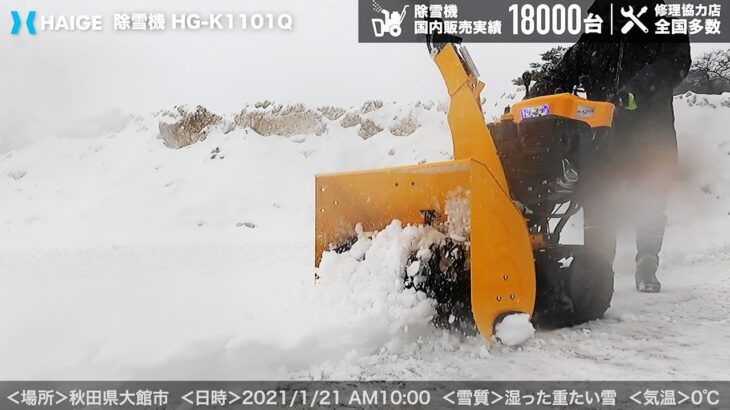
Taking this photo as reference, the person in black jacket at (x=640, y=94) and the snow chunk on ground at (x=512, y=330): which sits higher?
the person in black jacket at (x=640, y=94)

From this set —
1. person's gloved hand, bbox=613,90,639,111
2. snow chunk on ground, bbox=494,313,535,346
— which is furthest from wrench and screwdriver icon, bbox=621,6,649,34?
snow chunk on ground, bbox=494,313,535,346

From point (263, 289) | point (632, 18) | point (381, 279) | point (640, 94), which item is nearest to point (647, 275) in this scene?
point (640, 94)

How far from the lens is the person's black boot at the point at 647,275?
3.18 m

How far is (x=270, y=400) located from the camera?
156 cm

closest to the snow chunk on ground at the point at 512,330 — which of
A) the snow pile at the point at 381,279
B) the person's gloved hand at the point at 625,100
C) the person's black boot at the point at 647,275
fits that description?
the snow pile at the point at 381,279

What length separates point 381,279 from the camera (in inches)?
84.4

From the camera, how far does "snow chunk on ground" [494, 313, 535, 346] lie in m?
1.94

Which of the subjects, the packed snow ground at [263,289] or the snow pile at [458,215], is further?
the snow pile at [458,215]

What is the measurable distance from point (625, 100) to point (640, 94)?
17.9 inches

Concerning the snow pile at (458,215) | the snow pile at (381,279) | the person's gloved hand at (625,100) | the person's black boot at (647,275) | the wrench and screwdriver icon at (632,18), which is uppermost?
the wrench and screwdriver icon at (632,18)

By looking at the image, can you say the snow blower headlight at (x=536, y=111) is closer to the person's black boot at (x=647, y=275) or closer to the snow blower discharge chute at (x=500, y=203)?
the snow blower discharge chute at (x=500, y=203)

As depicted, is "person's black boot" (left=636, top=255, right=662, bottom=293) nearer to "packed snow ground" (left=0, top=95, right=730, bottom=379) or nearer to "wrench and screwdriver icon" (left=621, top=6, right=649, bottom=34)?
"packed snow ground" (left=0, top=95, right=730, bottom=379)

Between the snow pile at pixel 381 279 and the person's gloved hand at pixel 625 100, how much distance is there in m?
1.34

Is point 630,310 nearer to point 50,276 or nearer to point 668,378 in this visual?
point 668,378
